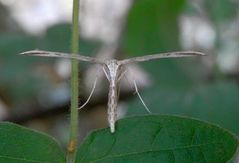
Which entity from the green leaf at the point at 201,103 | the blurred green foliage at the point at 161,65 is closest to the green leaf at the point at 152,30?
the blurred green foliage at the point at 161,65

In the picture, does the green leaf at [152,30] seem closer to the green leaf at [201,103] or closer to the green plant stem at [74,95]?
the green leaf at [201,103]

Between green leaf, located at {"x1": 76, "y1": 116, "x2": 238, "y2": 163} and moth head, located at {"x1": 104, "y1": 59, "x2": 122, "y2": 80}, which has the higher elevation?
→ moth head, located at {"x1": 104, "y1": 59, "x2": 122, "y2": 80}

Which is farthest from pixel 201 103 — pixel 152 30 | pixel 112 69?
pixel 112 69

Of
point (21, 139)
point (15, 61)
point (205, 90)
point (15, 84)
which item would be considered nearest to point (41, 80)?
point (15, 84)

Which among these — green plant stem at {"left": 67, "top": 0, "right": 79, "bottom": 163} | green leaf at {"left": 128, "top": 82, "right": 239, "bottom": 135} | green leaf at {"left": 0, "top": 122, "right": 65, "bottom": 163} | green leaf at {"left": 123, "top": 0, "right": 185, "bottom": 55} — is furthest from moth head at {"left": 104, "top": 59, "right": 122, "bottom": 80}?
green leaf at {"left": 123, "top": 0, "right": 185, "bottom": 55}

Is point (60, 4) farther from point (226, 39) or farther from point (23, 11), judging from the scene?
point (226, 39)

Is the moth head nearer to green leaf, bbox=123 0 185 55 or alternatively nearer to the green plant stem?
the green plant stem
